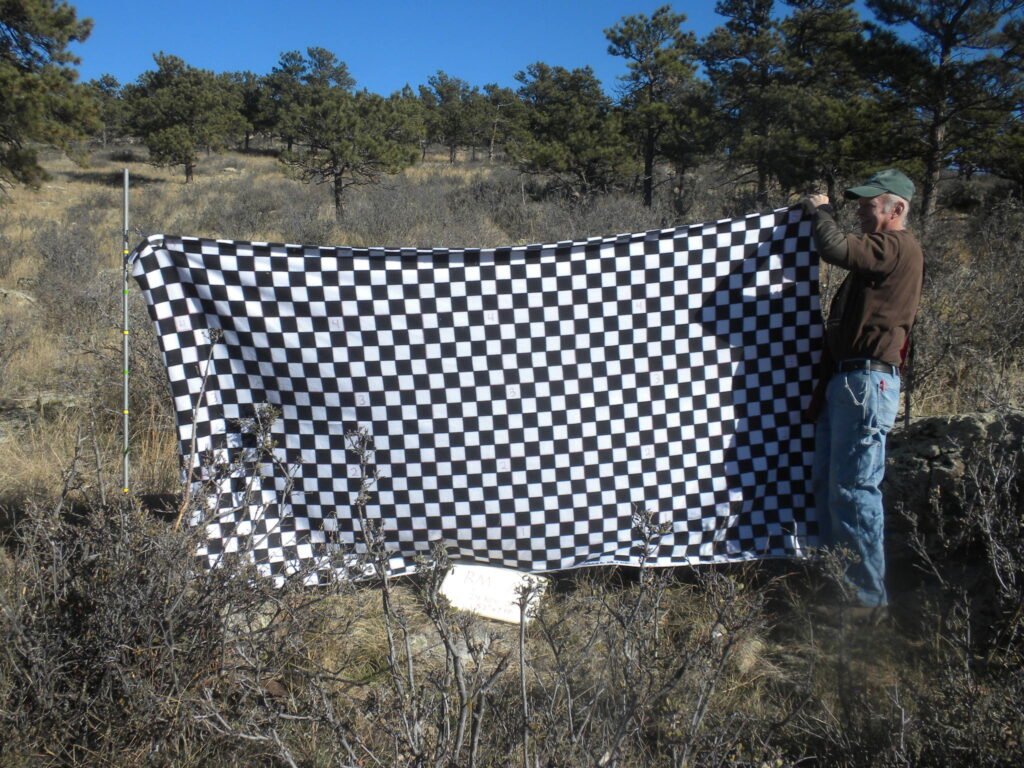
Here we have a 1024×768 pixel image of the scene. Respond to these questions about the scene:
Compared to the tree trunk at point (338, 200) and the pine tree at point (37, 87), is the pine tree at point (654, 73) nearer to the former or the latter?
the tree trunk at point (338, 200)

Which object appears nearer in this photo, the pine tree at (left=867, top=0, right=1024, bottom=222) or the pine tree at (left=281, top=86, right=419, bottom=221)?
the pine tree at (left=867, top=0, right=1024, bottom=222)

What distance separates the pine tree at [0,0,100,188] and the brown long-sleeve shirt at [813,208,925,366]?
35.8 feet

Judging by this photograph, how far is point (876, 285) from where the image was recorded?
120 inches

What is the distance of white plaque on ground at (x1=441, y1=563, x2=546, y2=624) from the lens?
3.39 m

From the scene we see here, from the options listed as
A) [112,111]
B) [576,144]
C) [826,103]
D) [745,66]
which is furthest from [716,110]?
[112,111]

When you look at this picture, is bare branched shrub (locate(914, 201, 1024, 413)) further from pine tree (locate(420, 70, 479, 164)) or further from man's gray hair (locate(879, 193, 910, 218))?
pine tree (locate(420, 70, 479, 164))

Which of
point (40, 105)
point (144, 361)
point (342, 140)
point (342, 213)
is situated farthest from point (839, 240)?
point (342, 140)

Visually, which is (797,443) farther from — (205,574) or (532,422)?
(205,574)

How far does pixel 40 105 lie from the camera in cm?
1038

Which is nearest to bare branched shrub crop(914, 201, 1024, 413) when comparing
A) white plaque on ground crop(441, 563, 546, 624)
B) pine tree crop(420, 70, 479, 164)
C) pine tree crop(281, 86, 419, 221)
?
white plaque on ground crop(441, 563, 546, 624)

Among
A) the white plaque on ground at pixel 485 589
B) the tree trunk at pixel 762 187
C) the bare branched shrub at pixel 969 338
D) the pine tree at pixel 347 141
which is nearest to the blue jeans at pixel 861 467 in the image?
the white plaque on ground at pixel 485 589

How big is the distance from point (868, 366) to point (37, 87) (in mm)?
11316

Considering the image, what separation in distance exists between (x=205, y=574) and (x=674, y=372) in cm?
207

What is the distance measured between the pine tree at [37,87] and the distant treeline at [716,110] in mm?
34
